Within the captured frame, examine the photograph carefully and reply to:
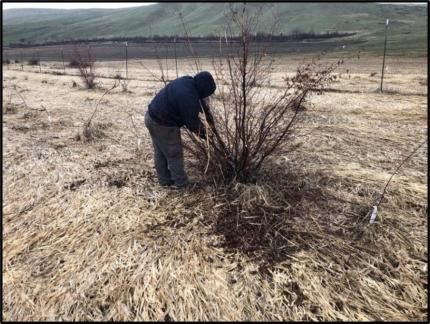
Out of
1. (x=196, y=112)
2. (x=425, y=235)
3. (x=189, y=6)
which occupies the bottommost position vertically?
(x=425, y=235)

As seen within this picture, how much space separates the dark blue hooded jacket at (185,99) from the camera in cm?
310

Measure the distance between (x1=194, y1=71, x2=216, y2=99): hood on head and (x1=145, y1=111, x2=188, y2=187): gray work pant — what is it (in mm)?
461

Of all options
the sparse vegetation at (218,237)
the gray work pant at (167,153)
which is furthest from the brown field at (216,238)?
the gray work pant at (167,153)

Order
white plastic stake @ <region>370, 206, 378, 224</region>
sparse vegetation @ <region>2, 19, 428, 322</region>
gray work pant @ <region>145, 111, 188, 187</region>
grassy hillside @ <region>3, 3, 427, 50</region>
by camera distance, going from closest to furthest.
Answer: sparse vegetation @ <region>2, 19, 428, 322</region>
white plastic stake @ <region>370, 206, 378, 224</region>
gray work pant @ <region>145, 111, 188, 187</region>
grassy hillside @ <region>3, 3, 427, 50</region>

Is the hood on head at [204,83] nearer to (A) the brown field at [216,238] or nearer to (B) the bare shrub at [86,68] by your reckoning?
(A) the brown field at [216,238]

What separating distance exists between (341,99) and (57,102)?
20.2ft

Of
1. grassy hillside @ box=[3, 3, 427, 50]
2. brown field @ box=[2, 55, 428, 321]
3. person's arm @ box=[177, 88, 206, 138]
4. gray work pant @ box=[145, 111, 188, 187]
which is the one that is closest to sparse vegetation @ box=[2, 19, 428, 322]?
brown field @ box=[2, 55, 428, 321]

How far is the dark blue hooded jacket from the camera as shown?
10.2ft

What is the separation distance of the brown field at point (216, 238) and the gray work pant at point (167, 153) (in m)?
0.15

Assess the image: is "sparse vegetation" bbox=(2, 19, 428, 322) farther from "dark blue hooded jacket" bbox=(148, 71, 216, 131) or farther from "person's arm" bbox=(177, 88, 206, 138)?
"person's arm" bbox=(177, 88, 206, 138)

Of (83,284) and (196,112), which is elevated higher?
(196,112)

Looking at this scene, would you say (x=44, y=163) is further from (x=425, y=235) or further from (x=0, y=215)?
(x=425, y=235)

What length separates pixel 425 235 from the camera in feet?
9.71

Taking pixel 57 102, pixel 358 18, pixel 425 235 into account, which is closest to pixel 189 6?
pixel 358 18
